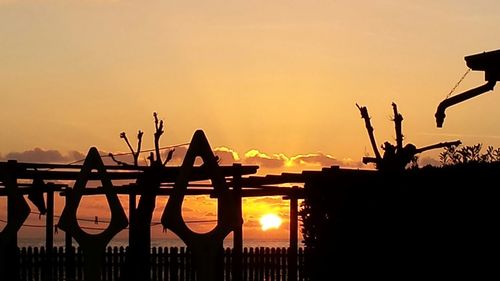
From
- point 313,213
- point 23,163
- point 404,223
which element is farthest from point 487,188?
point 23,163

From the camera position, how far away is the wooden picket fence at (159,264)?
22922 mm

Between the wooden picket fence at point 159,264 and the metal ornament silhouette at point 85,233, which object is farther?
the wooden picket fence at point 159,264

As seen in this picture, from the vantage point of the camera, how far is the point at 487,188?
1205 cm

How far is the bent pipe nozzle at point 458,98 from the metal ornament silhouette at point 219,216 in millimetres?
3669

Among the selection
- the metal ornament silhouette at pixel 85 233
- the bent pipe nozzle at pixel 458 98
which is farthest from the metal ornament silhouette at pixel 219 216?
the bent pipe nozzle at pixel 458 98

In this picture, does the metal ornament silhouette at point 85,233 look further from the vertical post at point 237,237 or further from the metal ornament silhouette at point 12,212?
the vertical post at point 237,237

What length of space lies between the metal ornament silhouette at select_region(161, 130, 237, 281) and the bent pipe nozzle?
144 inches

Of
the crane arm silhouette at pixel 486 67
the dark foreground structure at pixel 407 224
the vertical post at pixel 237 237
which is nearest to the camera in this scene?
the dark foreground structure at pixel 407 224

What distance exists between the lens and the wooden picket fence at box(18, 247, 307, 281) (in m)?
22.9

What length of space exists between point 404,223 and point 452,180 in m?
1.04

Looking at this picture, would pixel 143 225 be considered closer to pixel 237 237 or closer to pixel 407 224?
pixel 237 237

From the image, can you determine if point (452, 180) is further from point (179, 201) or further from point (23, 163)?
point (23, 163)

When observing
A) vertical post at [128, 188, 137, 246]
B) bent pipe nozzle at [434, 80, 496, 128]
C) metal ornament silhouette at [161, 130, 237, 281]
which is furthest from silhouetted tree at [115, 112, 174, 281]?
bent pipe nozzle at [434, 80, 496, 128]

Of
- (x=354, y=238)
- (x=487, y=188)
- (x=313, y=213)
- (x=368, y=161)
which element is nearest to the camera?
(x=487, y=188)
